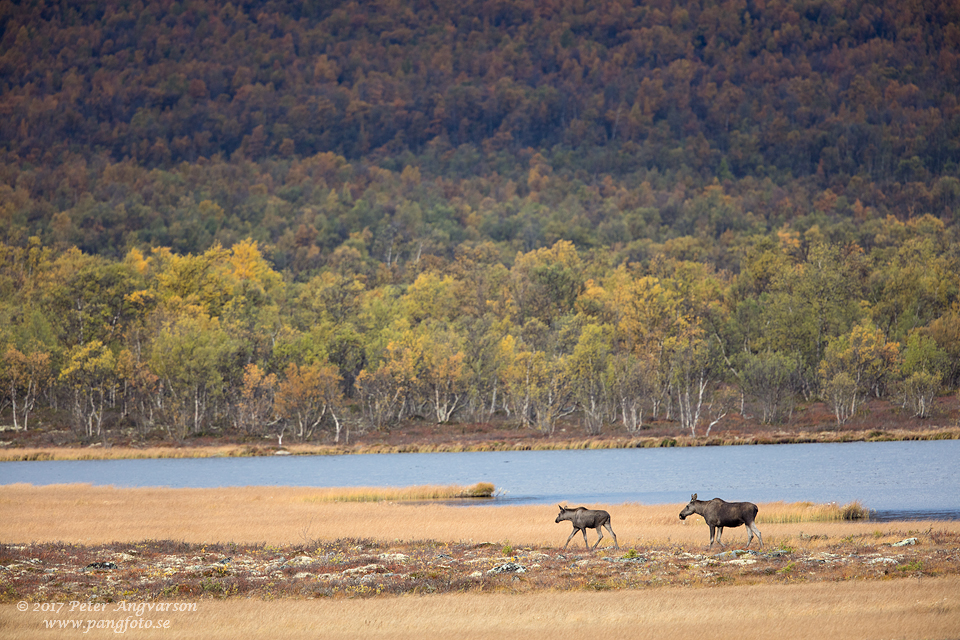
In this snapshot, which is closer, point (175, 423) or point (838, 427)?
point (838, 427)

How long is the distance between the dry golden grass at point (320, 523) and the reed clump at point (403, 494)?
2.18ft

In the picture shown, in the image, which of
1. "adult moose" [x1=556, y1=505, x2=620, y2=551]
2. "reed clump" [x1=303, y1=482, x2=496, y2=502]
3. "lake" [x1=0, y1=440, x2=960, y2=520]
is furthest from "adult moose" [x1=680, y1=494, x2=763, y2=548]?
"reed clump" [x1=303, y1=482, x2=496, y2=502]

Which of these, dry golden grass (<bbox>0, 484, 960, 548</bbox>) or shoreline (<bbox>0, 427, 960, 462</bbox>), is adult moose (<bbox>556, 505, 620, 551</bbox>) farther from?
shoreline (<bbox>0, 427, 960, 462</bbox>)

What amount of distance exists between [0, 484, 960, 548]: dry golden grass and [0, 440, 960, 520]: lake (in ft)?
17.5

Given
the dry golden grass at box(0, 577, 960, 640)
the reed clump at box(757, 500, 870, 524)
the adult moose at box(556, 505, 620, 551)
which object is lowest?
the dry golden grass at box(0, 577, 960, 640)

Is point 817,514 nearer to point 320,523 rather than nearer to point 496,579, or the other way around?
point 496,579

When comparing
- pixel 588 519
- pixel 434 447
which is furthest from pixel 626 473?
pixel 588 519

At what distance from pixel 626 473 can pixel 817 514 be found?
84.2 ft

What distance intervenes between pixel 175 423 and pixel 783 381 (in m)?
60.5

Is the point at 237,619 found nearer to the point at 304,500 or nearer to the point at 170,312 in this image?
the point at 304,500

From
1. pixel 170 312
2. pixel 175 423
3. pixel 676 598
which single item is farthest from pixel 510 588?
pixel 170 312

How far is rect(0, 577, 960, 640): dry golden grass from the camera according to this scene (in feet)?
64.1

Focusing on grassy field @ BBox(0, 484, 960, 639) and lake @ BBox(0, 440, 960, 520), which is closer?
grassy field @ BBox(0, 484, 960, 639)

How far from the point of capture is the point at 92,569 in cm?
2650
